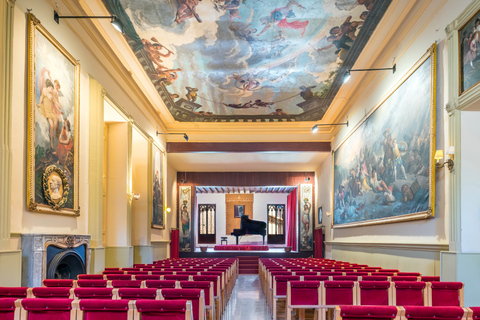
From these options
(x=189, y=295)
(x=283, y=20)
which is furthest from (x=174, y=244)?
(x=189, y=295)

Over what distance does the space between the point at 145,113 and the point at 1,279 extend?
10235mm

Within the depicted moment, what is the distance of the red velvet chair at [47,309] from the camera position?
3.66 m

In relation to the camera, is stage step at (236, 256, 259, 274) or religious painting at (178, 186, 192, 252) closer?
stage step at (236, 256, 259, 274)

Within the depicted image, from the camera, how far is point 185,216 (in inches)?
936

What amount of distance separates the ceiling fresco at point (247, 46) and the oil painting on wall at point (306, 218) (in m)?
7.83

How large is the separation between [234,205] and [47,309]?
29.5 metres

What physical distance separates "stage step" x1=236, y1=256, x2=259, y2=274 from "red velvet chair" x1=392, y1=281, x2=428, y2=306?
1524cm

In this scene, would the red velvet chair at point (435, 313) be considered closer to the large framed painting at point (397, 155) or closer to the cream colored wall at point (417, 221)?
the cream colored wall at point (417, 221)

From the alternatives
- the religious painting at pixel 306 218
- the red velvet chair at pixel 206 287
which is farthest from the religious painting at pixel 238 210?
the red velvet chair at pixel 206 287

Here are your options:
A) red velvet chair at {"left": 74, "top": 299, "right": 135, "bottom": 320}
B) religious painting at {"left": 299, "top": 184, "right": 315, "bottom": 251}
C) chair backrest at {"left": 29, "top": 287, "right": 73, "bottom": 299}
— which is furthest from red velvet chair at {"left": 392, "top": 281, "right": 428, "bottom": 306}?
religious painting at {"left": 299, "top": 184, "right": 315, "bottom": 251}

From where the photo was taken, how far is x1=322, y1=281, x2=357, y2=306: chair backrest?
5.50 m

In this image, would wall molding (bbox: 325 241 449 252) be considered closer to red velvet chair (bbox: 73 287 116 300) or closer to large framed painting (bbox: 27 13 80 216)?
red velvet chair (bbox: 73 287 116 300)

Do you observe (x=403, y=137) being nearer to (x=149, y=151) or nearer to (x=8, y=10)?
(x=8, y=10)

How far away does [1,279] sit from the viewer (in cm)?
607
